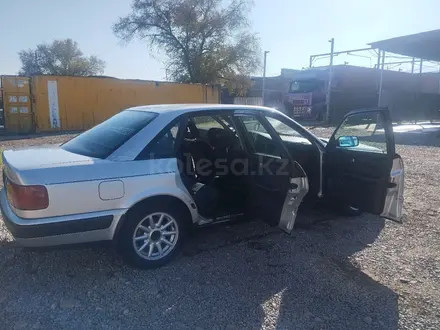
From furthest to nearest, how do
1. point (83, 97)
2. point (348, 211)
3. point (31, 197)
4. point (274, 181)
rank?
point (83, 97)
point (348, 211)
point (274, 181)
point (31, 197)

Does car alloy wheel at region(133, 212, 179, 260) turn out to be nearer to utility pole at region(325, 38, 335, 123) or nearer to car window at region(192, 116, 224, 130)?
car window at region(192, 116, 224, 130)

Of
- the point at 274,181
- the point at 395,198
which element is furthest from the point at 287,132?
the point at 395,198

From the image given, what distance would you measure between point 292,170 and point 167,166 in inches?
47.9

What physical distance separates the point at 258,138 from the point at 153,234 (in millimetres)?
1946

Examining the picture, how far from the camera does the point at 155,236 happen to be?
3.33m

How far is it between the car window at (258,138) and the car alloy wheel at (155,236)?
4.66 feet

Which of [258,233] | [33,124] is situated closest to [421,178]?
[258,233]

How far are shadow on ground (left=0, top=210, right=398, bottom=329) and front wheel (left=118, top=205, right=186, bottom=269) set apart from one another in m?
0.12

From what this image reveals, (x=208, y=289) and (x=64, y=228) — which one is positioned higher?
(x=64, y=228)

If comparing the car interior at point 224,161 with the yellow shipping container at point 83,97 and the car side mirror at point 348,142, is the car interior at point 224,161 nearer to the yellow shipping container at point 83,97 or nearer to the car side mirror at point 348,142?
the car side mirror at point 348,142

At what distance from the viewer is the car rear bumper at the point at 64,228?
276cm

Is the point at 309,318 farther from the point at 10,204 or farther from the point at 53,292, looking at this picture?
the point at 10,204

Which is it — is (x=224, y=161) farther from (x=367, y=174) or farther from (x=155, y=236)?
(x=367, y=174)

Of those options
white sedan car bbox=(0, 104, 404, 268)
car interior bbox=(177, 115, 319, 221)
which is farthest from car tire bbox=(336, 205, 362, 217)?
car interior bbox=(177, 115, 319, 221)
